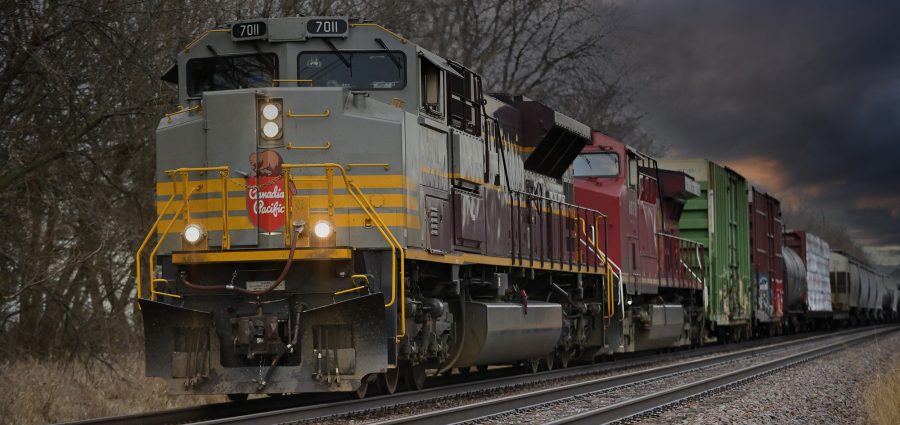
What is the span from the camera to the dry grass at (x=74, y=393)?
1091 centimetres

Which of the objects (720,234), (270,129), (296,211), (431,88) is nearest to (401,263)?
(296,211)

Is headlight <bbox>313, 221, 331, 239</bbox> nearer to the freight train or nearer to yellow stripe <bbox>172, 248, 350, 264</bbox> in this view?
the freight train

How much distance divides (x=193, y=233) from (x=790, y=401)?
6.21 metres

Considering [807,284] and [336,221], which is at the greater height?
[336,221]

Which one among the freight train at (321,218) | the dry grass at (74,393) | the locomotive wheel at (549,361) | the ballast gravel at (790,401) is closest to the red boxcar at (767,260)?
the ballast gravel at (790,401)

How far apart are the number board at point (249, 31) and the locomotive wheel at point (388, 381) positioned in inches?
143

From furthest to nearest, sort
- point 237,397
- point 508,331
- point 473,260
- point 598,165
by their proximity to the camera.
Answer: point 598,165 < point 508,331 < point 473,260 < point 237,397

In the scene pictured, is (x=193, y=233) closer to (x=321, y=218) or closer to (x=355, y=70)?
(x=321, y=218)

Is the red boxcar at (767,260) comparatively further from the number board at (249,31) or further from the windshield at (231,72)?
the number board at (249,31)

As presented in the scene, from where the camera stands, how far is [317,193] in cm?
1046

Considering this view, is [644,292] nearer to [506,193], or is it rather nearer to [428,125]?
[506,193]

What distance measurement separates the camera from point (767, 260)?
31125 millimetres

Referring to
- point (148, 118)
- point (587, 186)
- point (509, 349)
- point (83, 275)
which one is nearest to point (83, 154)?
point (148, 118)

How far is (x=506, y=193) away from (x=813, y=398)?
428 centimetres
